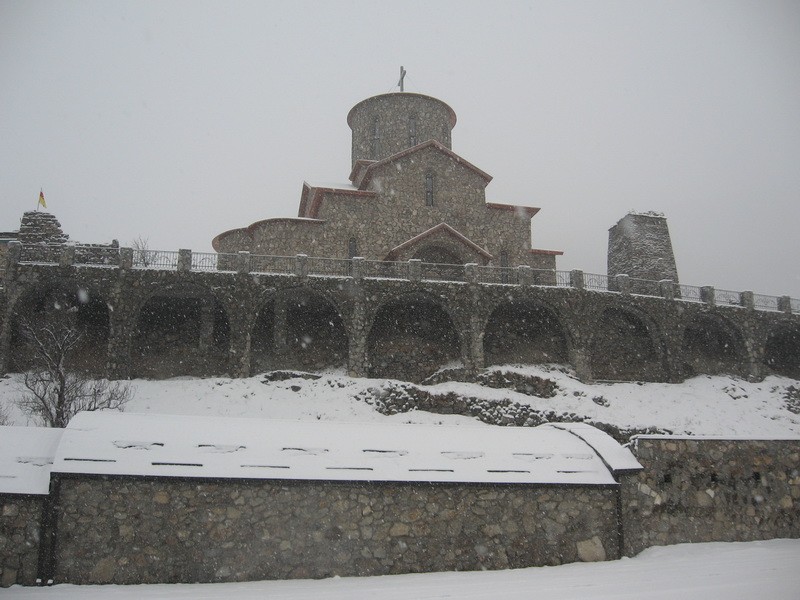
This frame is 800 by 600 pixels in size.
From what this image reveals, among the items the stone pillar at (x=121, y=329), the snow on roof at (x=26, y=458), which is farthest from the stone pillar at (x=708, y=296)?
the snow on roof at (x=26, y=458)

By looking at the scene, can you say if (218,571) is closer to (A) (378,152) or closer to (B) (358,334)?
(B) (358,334)

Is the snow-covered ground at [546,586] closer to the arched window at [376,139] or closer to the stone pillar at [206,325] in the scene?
the stone pillar at [206,325]

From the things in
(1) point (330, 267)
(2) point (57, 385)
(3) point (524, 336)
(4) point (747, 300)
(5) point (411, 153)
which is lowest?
(2) point (57, 385)

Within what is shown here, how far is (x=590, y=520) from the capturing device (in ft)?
26.3

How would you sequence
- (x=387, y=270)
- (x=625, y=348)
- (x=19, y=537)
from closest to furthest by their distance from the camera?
1. (x=19, y=537)
2. (x=387, y=270)
3. (x=625, y=348)

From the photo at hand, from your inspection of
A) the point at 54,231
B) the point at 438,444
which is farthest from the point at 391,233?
the point at 438,444

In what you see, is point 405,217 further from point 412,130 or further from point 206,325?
point 206,325

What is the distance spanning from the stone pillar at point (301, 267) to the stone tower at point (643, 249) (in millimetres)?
15793

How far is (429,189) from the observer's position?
30.3 m

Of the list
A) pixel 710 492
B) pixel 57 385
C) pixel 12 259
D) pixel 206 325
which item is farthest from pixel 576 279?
pixel 12 259

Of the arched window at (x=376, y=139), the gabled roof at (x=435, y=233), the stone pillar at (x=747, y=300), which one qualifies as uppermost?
the arched window at (x=376, y=139)

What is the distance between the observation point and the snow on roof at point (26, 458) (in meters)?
6.82

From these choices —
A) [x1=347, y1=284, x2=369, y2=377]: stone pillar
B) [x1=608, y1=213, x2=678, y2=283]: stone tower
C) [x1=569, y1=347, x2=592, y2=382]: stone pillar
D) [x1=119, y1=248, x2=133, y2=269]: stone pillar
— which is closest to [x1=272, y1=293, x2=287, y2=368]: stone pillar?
[x1=347, y1=284, x2=369, y2=377]: stone pillar

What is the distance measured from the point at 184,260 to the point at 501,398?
12633 millimetres
